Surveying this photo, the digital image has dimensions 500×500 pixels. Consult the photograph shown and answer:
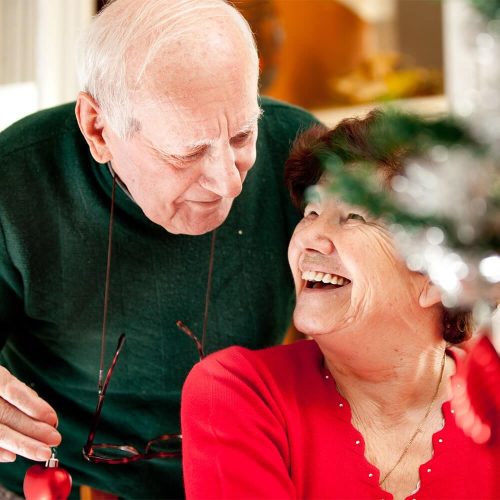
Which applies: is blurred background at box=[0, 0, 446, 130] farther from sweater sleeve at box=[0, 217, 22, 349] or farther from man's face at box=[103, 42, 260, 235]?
man's face at box=[103, 42, 260, 235]

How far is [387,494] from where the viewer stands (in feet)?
4.38

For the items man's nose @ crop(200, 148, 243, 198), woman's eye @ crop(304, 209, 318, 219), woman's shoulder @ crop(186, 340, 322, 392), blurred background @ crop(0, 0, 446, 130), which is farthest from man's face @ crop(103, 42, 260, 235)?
blurred background @ crop(0, 0, 446, 130)

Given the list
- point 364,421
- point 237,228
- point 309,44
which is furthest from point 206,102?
point 309,44

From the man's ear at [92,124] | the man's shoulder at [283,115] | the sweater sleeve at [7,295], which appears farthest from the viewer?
the man's shoulder at [283,115]

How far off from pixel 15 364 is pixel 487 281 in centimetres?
132

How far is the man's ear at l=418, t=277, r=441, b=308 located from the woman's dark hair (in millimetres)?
52

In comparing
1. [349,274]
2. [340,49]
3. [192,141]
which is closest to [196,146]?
[192,141]

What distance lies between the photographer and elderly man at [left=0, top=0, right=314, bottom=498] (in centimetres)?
142

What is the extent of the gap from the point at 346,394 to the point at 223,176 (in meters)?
0.42

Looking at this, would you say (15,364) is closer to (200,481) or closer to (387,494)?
(200,481)

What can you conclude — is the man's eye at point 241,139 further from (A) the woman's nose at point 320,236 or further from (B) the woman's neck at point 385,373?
(B) the woman's neck at point 385,373

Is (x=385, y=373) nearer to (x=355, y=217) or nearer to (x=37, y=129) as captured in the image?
(x=355, y=217)

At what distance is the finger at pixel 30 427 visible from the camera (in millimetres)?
1413

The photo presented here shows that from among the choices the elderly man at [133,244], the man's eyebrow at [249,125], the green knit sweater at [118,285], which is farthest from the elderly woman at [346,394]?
the green knit sweater at [118,285]
